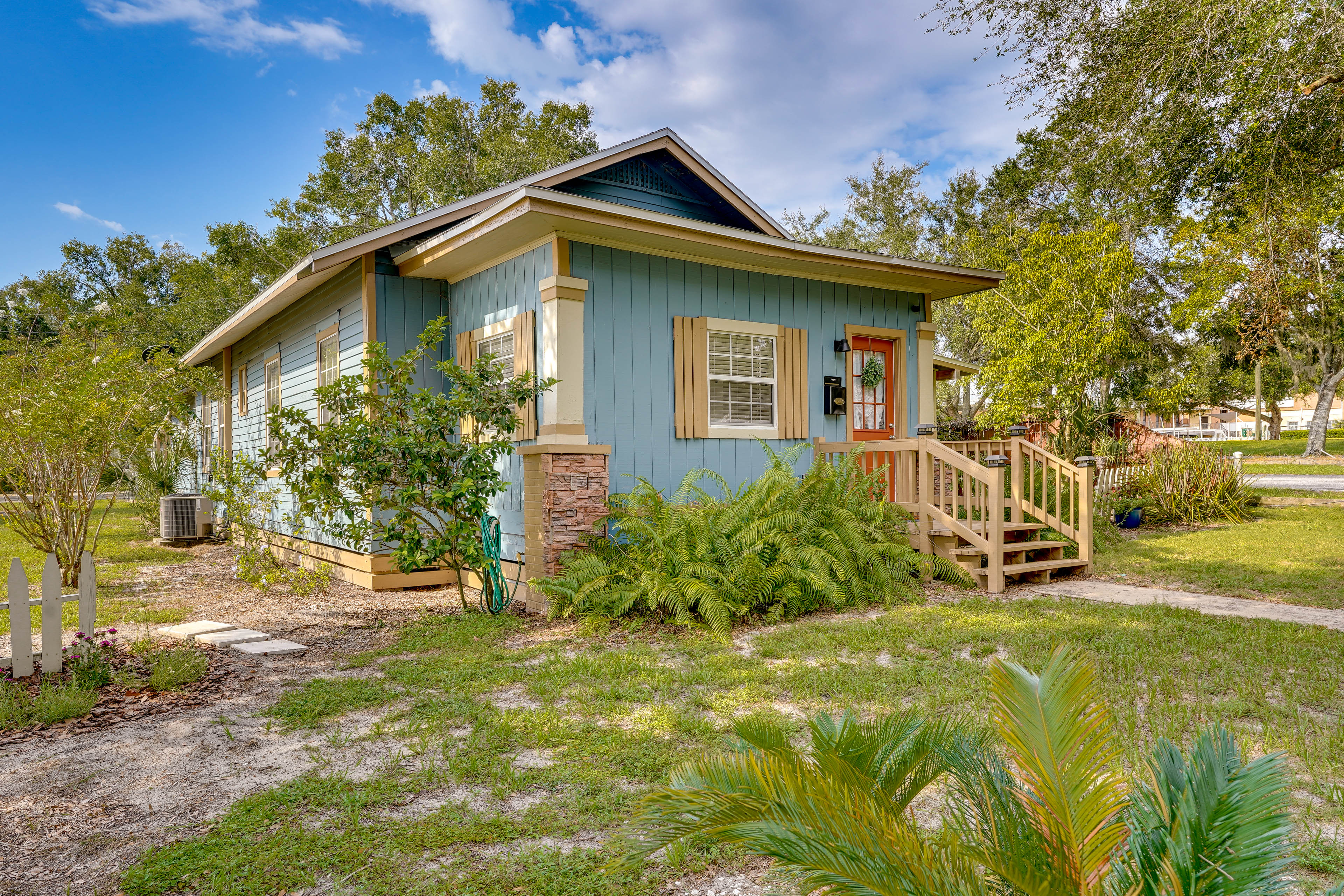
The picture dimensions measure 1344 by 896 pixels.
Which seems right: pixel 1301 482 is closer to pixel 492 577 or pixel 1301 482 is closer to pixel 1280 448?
pixel 1280 448

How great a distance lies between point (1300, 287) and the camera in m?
10.6

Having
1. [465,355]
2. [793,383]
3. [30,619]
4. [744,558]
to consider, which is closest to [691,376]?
[793,383]

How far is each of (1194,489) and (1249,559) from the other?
3642 mm

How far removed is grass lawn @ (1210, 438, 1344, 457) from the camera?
25969mm

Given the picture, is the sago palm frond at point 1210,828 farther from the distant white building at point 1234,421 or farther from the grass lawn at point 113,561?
the distant white building at point 1234,421

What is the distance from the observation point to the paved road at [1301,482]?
49.3 ft

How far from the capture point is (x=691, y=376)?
747 centimetres

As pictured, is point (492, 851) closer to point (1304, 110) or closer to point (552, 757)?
point (552, 757)


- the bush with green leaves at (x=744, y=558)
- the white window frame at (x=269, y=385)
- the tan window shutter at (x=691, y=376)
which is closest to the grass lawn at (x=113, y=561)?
the white window frame at (x=269, y=385)

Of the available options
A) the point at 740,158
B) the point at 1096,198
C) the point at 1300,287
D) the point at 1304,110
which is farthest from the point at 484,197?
the point at 1096,198

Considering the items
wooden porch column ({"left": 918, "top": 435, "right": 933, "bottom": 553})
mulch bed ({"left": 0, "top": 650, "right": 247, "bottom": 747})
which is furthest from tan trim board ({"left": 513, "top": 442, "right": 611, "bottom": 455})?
wooden porch column ({"left": 918, "top": 435, "right": 933, "bottom": 553})

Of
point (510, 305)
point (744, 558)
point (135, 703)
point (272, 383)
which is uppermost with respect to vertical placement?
point (510, 305)

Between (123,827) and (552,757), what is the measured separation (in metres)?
1.50

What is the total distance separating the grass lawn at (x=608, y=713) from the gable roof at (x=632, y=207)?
12.2 feet
